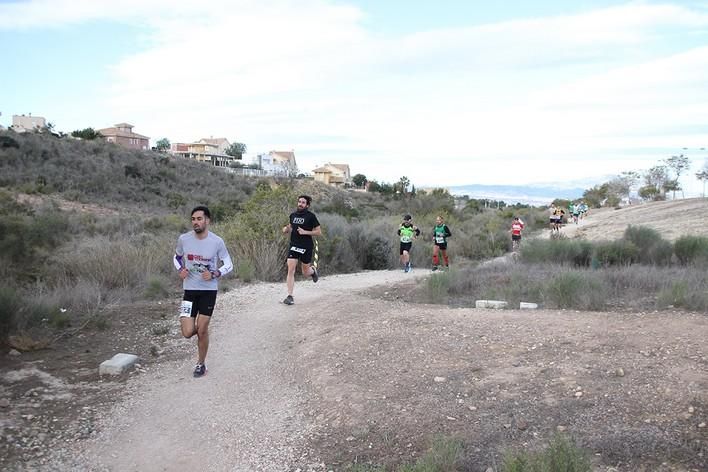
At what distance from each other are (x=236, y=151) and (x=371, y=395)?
130m

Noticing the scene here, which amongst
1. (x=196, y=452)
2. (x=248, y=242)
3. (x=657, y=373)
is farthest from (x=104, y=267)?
(x=657, y=373)

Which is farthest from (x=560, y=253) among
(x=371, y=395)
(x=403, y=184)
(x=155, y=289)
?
(x=403, y=184)

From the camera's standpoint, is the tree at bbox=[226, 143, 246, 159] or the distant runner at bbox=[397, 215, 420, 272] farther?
the tree at bbox=[226, 143, 246, 159]

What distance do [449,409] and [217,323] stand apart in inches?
191

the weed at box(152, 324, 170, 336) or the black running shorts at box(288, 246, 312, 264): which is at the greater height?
the black running shorts at box(288, 246, 312, 264)

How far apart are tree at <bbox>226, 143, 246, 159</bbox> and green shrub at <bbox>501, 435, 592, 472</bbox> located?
128459 millimetres

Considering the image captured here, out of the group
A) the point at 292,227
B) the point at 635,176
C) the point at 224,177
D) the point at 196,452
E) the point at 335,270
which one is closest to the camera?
the point at 196,452

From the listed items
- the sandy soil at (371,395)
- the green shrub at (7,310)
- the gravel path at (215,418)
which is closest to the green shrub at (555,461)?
the sandy soil at (371,395)

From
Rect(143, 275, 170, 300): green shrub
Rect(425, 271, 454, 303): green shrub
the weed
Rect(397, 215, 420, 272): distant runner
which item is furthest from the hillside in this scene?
the weed

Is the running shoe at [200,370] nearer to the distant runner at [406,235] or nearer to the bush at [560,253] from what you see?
the distant runner at [406,235]

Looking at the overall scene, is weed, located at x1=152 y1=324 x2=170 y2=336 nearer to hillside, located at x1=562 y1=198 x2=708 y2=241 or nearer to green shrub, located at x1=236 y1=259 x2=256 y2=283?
green shrub, located at x1=236 y1=259 x2=256 y2=283

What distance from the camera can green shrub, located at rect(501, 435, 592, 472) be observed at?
3.53 meters

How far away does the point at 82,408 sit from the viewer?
561cm

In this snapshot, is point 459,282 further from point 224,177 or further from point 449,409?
point 224,177
